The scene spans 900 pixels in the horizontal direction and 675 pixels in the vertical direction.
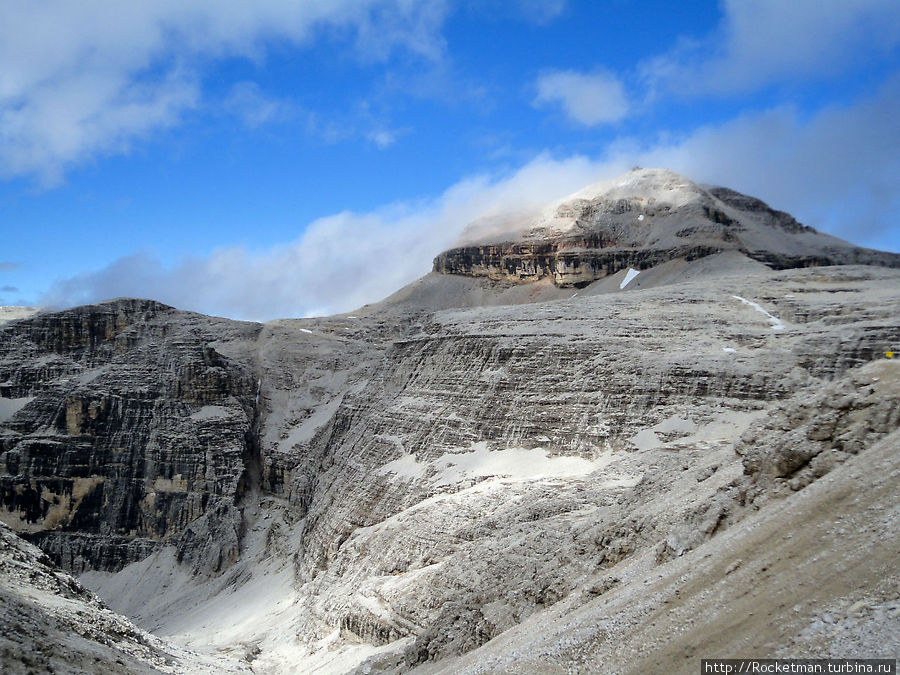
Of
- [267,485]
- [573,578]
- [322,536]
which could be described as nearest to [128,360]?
[267,485]

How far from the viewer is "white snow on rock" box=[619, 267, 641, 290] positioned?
11294cm

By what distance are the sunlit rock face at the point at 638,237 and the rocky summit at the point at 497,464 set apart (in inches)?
23.0

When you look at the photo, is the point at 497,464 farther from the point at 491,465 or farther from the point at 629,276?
the point at 629,276

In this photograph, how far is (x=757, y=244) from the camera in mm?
118562

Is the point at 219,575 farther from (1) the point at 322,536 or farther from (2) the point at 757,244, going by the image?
(2) the point at 757,244

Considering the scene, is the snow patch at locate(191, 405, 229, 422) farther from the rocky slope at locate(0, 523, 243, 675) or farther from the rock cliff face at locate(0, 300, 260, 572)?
the rocky slope at locate(0, 523, 243, 675)

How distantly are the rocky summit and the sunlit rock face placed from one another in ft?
1.92

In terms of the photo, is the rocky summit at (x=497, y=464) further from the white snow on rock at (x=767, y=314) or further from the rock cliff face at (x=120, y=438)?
the white snow on rock at (x=767, y=314)

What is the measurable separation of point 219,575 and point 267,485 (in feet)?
45.5

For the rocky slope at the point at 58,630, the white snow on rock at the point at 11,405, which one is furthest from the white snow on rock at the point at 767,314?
the white snow on rock at the point at 11,405

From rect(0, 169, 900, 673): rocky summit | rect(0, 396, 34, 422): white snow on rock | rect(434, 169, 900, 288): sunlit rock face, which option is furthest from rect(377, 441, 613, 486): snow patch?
rect(434, 169, 900, 288): sunlit rock face

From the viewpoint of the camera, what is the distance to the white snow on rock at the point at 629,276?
11294 centimetres

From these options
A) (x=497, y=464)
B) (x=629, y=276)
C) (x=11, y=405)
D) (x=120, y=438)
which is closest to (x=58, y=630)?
(x=497, y=464)

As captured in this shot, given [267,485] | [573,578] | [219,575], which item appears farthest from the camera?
[267,485]
